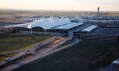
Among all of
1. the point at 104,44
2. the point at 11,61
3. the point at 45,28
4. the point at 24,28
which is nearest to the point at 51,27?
the point at 45,28

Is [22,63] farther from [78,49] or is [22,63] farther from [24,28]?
[24,28]

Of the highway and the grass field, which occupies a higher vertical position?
the highway

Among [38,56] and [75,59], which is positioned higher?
[38,56]

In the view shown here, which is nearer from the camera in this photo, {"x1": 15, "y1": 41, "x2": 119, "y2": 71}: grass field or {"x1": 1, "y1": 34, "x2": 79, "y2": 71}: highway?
{"x1": 1, "y1": 34, "x2": 79, "y2": 71}: highway

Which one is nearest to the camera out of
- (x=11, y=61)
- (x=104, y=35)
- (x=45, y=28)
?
(x=11, y=61)

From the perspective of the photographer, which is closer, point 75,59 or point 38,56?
point 75,59

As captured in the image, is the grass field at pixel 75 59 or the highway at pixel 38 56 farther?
the grass field at pixel 75 59

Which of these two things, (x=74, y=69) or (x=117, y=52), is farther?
(x=117, y=52)

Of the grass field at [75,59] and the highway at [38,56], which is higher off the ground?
the highway at [38,56]
